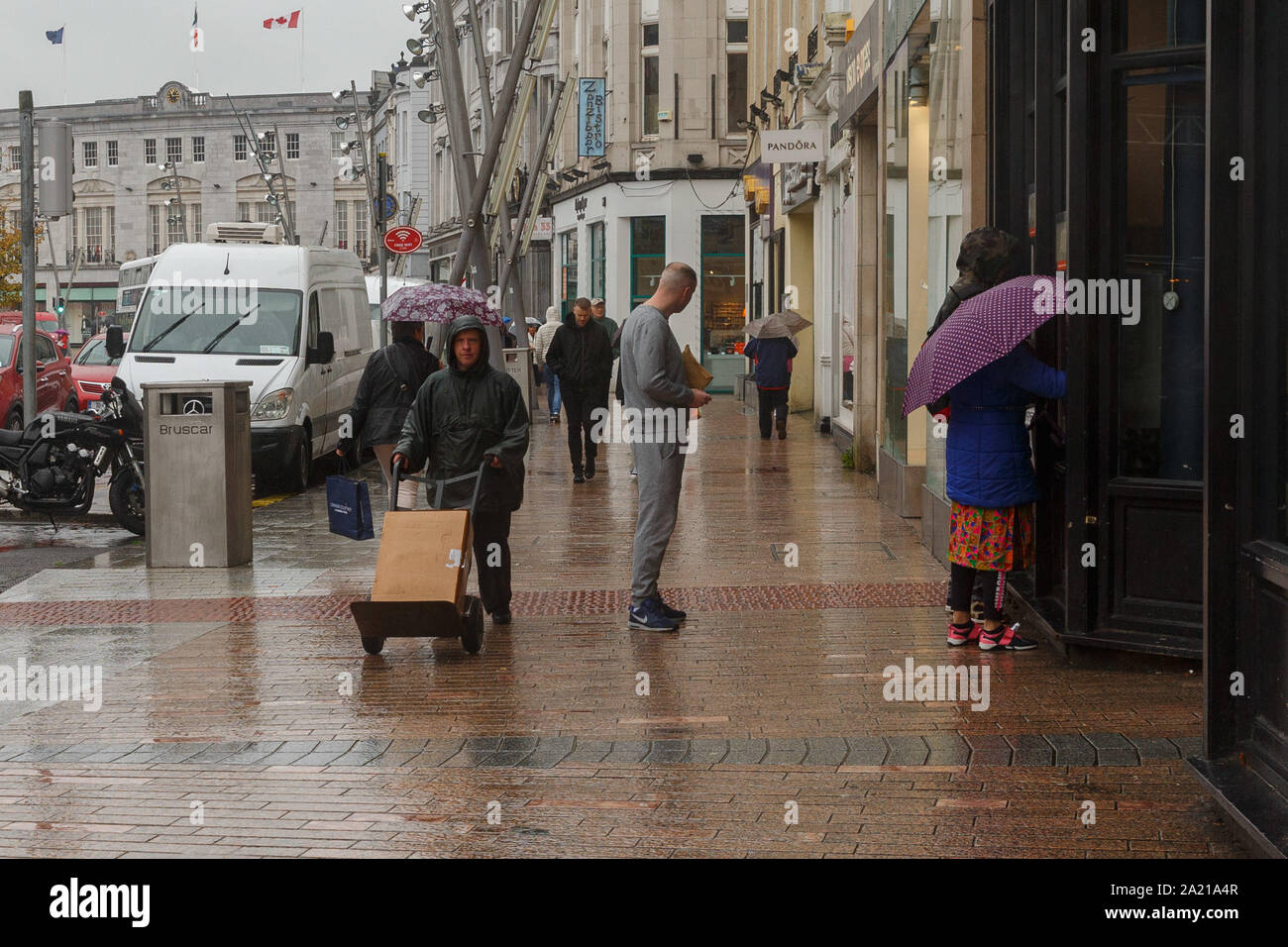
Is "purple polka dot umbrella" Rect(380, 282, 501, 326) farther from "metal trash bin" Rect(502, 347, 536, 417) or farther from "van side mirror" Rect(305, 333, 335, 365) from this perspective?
"metal trash bin" Rect(502, 347, 536, 417)

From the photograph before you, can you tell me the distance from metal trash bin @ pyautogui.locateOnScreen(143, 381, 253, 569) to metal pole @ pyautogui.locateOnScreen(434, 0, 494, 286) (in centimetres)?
1009

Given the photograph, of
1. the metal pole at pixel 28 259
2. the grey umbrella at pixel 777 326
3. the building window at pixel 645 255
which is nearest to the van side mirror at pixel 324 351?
the metal pole at pixel 28 259

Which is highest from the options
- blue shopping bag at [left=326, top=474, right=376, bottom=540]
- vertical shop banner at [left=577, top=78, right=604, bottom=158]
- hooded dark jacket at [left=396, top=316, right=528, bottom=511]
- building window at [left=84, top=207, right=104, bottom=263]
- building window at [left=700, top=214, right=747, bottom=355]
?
building window at [left=84, top=207, right=104, bottom=263]

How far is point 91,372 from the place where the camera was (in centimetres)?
2903

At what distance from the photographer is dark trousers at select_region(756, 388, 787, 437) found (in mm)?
22922

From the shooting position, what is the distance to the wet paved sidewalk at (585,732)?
5.52m

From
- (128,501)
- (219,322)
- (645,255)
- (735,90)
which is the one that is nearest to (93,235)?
(645,255)

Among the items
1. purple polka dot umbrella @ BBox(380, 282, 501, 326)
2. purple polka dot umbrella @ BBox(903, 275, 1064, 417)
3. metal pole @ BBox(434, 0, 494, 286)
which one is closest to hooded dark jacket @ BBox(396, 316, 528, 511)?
purple polka dot umbrella @ BBox(903, 275, 1064, 417)

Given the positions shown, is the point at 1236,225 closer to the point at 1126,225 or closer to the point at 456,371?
the point at 1126,225

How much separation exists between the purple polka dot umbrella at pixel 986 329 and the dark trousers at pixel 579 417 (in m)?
9.77

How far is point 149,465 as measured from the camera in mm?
12359

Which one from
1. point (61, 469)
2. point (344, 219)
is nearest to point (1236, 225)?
point (61, 469)

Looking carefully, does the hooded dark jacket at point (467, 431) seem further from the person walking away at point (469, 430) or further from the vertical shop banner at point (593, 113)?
the vertical shop banner at point (593, 113)

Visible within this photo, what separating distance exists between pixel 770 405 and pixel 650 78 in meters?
20.3
